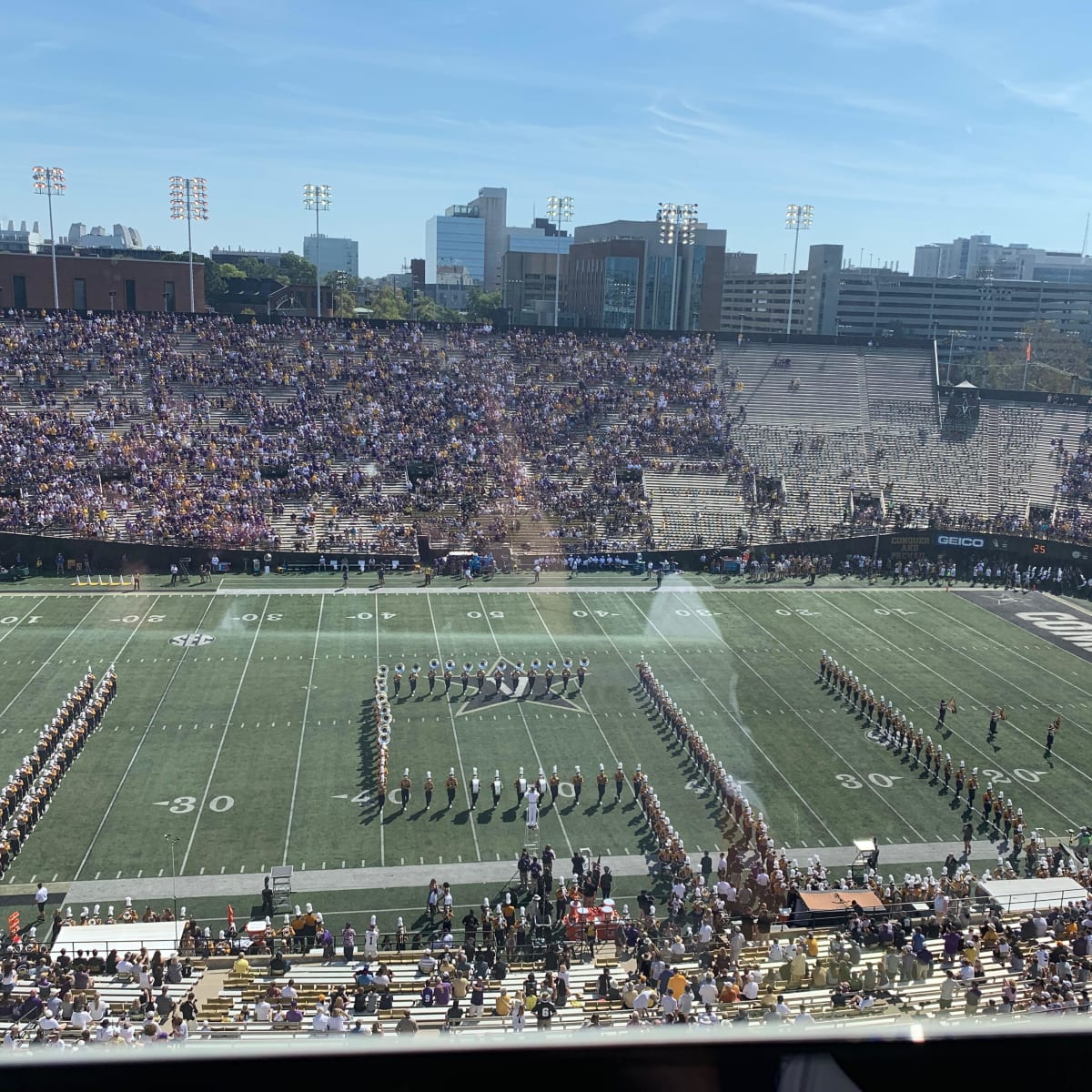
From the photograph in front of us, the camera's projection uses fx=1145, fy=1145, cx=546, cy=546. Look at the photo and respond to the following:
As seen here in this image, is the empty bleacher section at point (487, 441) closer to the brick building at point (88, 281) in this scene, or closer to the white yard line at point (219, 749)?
the white yard line at point (219, 749)

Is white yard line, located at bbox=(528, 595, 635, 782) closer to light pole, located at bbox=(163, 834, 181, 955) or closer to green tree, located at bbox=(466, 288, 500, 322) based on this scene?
light pole, located at bbox=(163, 834, 181, 955)

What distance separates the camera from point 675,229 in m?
67.8

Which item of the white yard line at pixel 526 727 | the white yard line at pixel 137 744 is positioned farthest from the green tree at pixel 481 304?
the white yard line at pixel 137 744

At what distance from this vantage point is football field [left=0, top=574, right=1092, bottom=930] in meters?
18.5

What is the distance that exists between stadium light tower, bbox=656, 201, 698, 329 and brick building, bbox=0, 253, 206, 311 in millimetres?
27209

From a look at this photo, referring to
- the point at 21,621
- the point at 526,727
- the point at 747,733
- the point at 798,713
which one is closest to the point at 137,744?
the point at 526,727

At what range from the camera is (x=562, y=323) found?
81.0 m

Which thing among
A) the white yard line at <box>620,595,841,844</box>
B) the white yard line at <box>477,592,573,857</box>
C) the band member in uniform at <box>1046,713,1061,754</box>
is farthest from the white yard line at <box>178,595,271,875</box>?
the band member in uniform at <box>1046,713,1061,754</box>

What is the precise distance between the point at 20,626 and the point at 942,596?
26.5m

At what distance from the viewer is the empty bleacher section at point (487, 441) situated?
38250 mm

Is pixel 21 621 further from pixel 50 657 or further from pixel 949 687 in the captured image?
pixel 949 687

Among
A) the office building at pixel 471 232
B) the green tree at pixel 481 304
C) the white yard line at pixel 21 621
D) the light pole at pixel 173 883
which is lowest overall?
the white yard line at pixel 21 621

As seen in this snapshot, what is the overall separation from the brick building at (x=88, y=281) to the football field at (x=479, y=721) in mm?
33045

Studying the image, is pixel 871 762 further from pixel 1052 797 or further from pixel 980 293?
pixel 980 293
